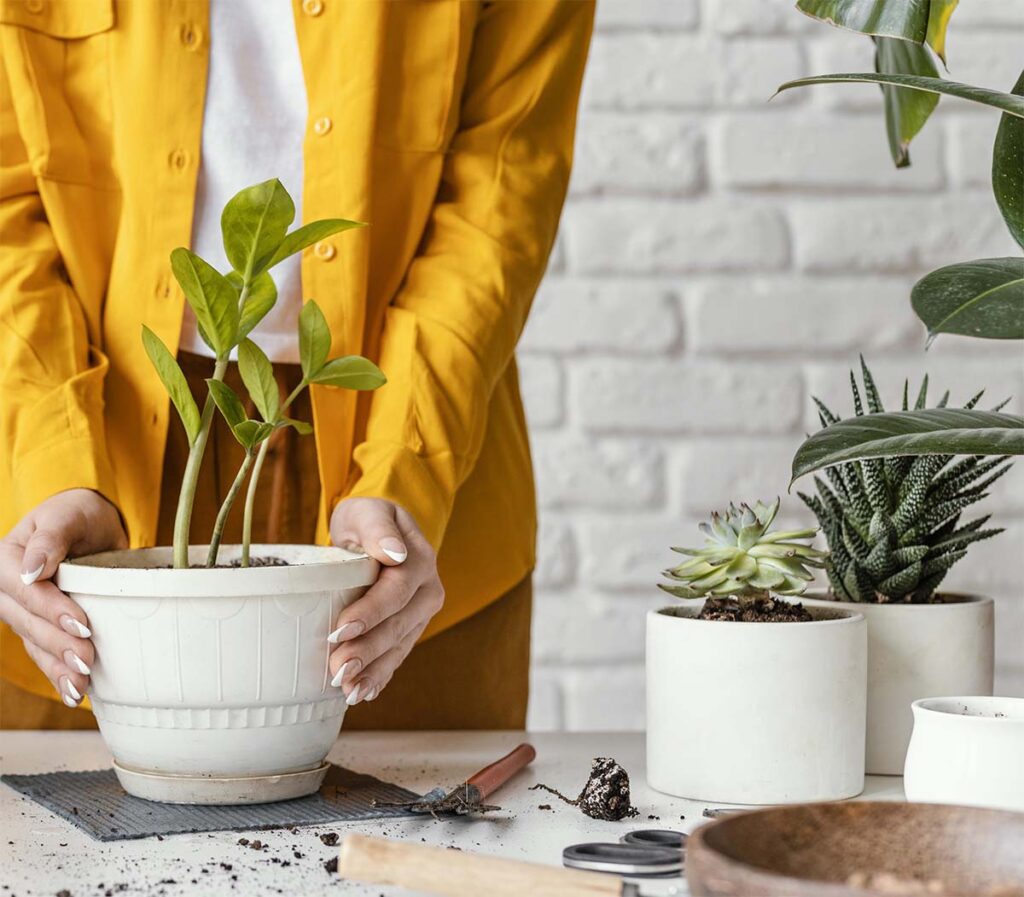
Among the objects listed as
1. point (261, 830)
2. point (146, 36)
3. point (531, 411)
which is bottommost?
point (261, 830)

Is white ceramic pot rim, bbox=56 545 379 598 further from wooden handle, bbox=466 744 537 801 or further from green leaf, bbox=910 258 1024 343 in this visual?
green leaf, bbox=910 258 1024 343

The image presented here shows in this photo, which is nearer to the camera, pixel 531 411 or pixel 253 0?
pixel 253 0

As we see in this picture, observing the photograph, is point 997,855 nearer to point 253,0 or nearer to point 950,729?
point 950,729

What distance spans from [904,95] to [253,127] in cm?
51

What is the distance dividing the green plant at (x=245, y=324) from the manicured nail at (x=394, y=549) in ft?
0.28

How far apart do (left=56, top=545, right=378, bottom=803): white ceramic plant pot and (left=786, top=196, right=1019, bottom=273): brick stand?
3.35 feet

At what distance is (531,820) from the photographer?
75 centimetres

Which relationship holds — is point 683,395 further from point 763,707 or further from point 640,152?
point 763,707

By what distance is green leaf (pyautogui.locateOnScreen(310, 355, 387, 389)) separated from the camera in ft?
2.66

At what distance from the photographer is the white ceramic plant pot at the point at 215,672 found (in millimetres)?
740

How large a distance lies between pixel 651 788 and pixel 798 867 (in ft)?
1.02

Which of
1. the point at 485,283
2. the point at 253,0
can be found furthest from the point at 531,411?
the point at 253,0

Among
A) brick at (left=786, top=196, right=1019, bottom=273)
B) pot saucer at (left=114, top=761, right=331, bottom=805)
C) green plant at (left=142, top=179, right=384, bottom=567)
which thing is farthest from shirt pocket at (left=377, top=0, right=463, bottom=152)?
brick at (left=786, top=196, right=1019, bottom=273)

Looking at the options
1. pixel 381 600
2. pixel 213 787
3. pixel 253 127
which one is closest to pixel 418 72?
pixel 253 127
